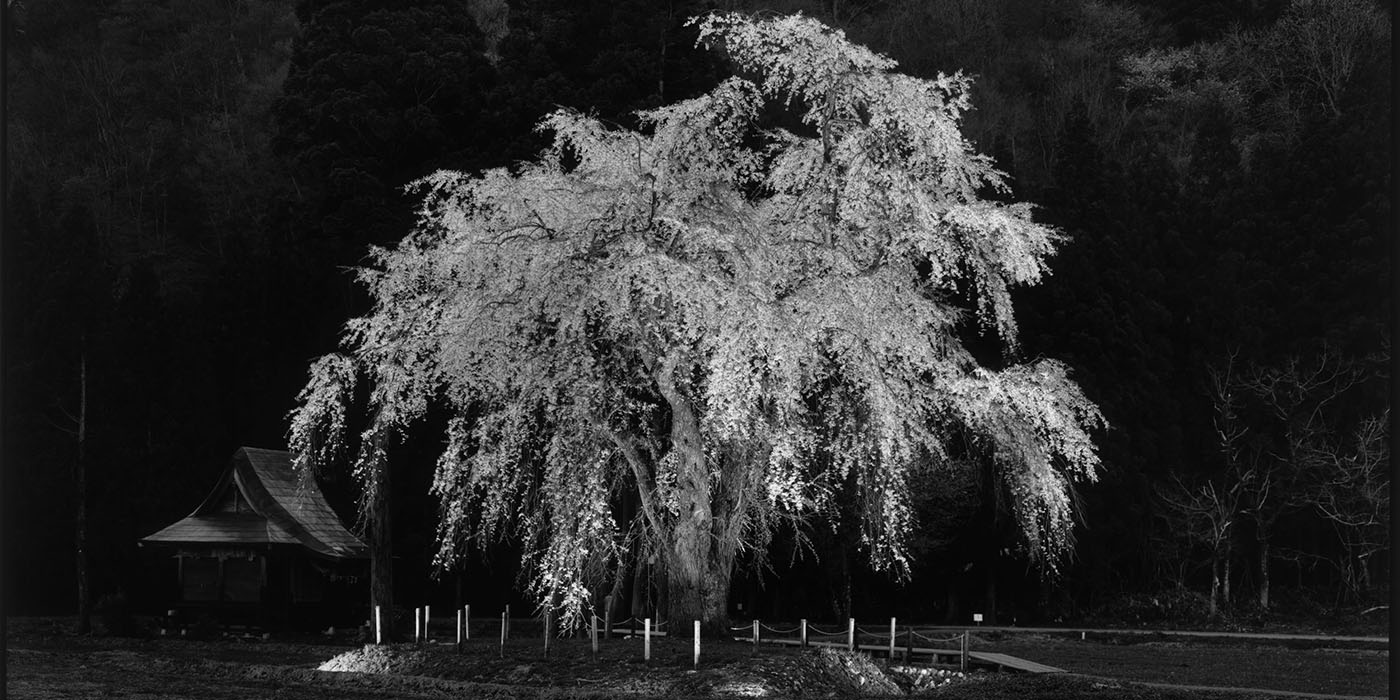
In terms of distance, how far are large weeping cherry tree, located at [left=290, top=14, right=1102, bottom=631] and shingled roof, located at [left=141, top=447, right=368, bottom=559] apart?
38.2ft

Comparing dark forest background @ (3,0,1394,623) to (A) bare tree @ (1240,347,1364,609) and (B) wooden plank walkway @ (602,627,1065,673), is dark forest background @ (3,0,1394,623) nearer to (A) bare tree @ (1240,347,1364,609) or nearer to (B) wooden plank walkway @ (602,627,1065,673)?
(A) bare tree @ (1240,347,1364,609)

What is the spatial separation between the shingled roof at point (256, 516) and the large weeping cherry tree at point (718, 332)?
11.6 metres

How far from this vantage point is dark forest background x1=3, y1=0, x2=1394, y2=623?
129 feet

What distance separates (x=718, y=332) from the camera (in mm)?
21328

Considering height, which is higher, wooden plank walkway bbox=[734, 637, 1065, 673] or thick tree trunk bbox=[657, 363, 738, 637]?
thick tree trunk bbox=[657, 363, 738, 637]

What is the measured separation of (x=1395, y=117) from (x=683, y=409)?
13.2 m

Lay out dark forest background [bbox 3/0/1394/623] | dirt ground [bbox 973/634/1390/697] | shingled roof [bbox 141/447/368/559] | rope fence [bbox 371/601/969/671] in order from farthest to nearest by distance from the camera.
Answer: dark forest background [bbox 3/0/1394/623] < shingled roof [bbox 141/447/368/559] < dirt ground [bbox 973/634/1390/697] < rope fence [bbox 371/601/969/671]

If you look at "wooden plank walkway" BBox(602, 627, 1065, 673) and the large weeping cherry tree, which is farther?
"wooden plank walkway" BBox(602, 627, 1065, 673)

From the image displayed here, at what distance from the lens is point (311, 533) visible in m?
35.6

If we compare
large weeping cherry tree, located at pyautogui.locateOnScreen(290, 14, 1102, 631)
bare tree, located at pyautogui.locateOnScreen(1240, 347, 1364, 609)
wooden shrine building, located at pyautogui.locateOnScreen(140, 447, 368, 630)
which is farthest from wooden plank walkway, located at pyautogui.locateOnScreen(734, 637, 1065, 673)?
bare tree, located at pyautogui.locateOnScreen(1240, 347, 1364, 609)

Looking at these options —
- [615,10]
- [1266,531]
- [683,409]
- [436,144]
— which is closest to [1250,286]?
[1266,531]

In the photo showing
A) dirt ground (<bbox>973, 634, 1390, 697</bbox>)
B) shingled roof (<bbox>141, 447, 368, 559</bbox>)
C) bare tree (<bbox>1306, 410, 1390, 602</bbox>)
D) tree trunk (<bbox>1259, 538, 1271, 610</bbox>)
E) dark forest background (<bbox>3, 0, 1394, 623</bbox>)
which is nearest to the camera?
dirt ground (<bbox>973, 634, 1390, 697</bbox>)

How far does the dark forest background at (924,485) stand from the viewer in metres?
39.4

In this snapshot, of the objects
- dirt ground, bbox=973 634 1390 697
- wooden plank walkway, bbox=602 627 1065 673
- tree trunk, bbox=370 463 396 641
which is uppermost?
tree trunk, bbox=370 463 396 641
